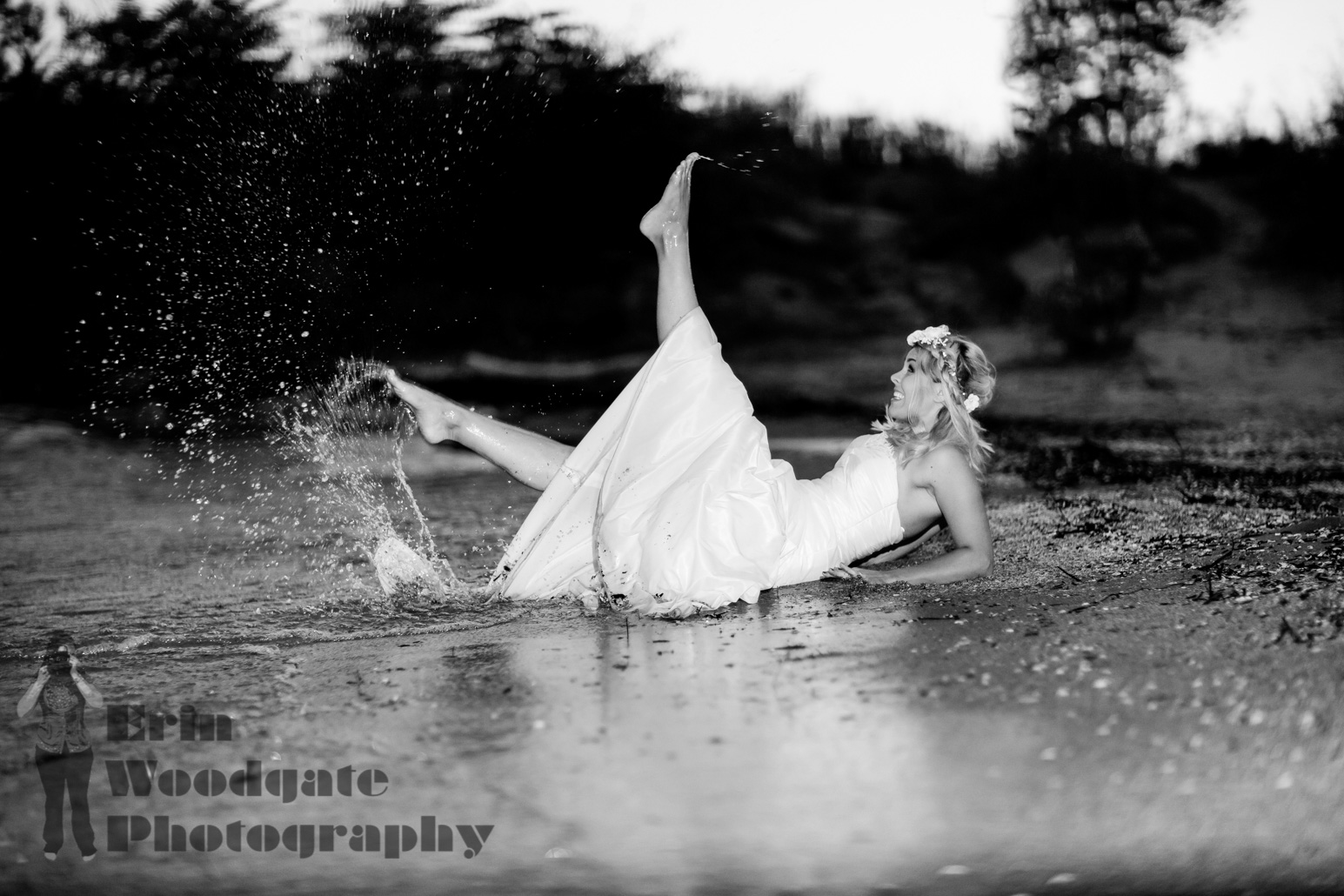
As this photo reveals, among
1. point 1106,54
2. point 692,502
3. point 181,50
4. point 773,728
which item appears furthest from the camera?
point 1106,54

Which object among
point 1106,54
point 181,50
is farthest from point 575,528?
point 1106,54

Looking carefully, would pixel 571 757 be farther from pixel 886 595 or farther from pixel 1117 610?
pixel 1117 610

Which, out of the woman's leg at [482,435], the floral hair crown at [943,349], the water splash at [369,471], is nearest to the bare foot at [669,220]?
the woman's leg at [482,435]

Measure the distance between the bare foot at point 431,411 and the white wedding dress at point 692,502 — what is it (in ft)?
1.59

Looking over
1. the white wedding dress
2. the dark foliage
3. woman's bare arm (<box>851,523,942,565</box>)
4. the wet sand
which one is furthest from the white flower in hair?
the dark foliage

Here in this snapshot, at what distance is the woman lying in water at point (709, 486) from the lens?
13.1 ft

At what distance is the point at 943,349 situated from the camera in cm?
415

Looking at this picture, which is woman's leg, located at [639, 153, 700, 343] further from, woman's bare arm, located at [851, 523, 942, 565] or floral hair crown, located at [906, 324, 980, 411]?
woman's bare arm, located at [851, 523, 942, 565]

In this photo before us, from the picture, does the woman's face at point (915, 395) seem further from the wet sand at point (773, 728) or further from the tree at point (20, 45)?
the tree at point (20, 45)

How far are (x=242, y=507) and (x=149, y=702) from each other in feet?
12.4

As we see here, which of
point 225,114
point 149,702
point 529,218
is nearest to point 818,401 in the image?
point 529,218

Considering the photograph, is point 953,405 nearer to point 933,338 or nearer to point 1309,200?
point 933,338

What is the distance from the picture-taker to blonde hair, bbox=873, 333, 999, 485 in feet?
13.3

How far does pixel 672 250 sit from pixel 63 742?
2667mm
